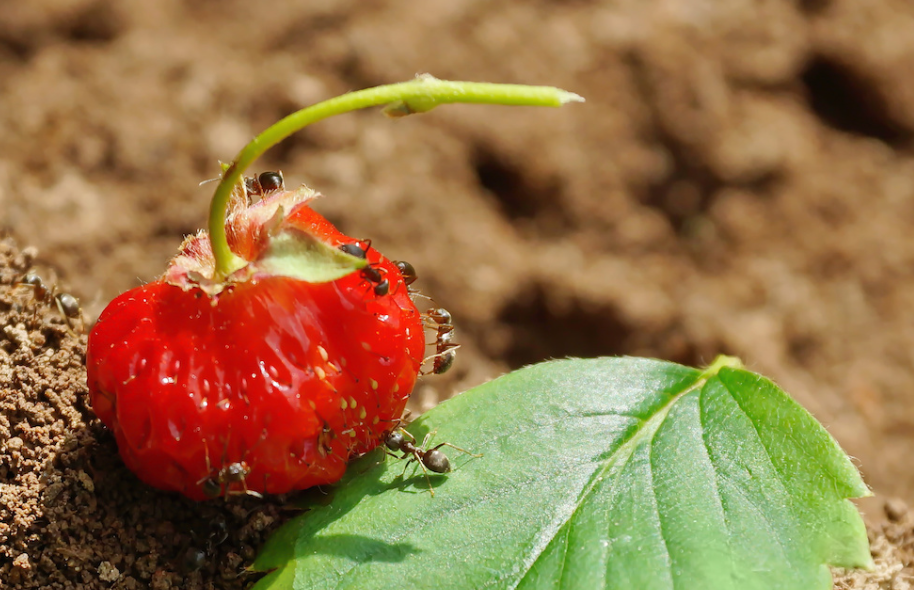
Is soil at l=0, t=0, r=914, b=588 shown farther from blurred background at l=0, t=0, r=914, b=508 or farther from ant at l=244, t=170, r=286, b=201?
ant at l=244, t=170, r=286, b=201

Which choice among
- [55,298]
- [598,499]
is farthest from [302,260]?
[55,298]

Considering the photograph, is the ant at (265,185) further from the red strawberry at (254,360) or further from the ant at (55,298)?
the ant at (55,298)

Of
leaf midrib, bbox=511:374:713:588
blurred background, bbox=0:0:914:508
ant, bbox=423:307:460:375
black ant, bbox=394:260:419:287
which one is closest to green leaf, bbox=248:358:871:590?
leaf midrib, bbox=511:374:713:588

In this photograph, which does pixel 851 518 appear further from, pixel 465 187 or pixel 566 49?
pixel 566 49

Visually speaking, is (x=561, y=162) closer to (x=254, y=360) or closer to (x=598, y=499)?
(x=598, y=499)

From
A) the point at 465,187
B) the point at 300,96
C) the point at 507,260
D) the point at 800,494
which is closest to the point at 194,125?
the point at 300,96

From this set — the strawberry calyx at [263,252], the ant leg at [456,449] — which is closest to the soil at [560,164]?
the ant leg at [456,449]
